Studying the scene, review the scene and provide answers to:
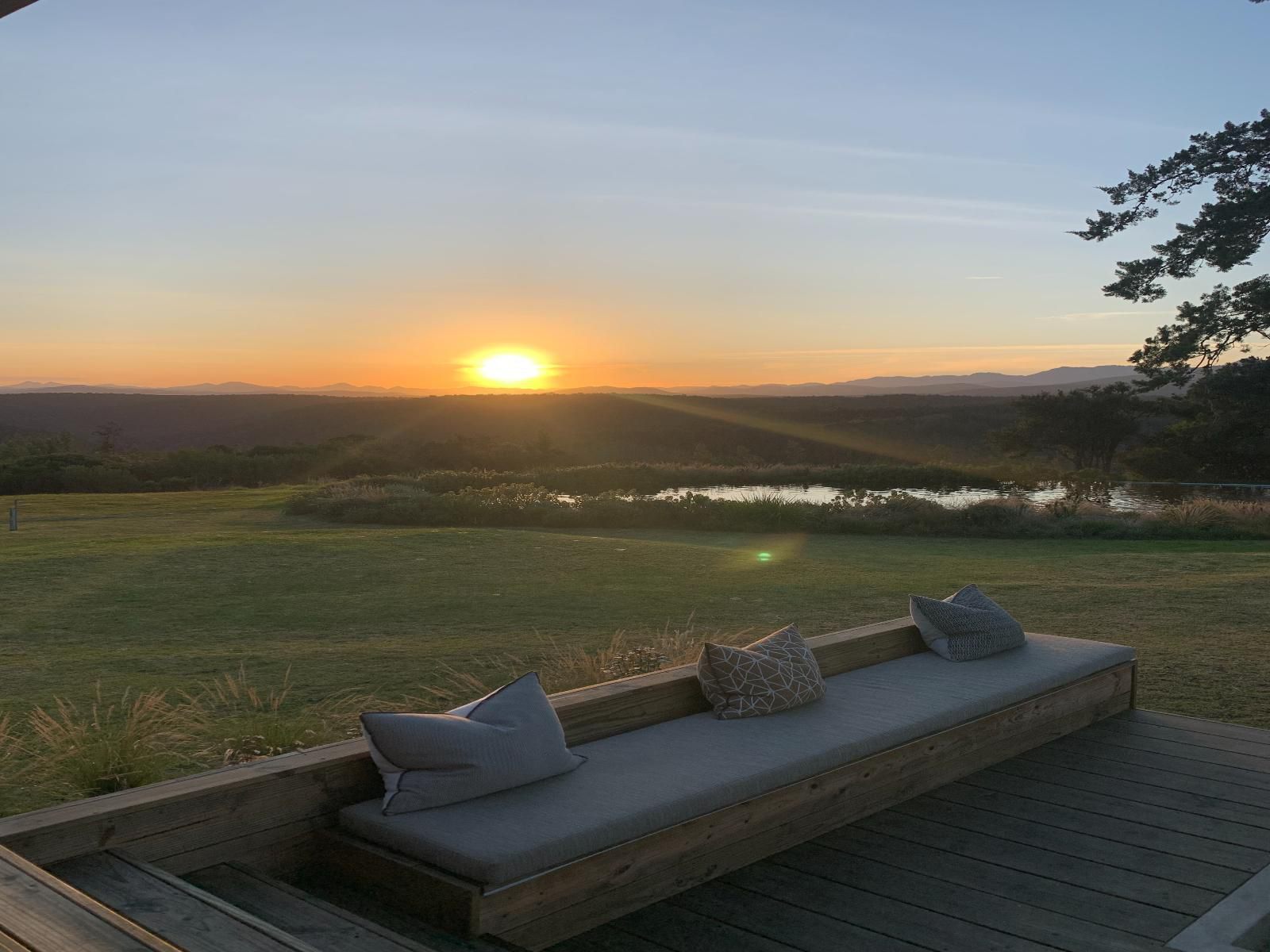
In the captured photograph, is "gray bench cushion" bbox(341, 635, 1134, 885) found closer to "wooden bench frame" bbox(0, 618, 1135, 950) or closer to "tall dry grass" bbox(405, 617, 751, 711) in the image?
"wooden bench frame" bbox(0, 618, 1135, 950)

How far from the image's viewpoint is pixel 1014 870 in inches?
138

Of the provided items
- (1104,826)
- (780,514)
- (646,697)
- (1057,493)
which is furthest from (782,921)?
(1057,493)

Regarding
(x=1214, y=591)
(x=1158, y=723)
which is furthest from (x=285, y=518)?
(x=1158, y=723)

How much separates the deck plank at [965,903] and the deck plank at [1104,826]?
0.73 meters

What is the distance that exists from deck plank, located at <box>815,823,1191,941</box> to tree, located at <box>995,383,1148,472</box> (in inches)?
992

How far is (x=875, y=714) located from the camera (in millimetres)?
4215

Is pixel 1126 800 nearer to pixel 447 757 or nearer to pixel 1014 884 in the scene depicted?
pixel 1014 884

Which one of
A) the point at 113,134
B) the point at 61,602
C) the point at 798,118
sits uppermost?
the point at 798,118

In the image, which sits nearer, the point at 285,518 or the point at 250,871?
the point at 250,871

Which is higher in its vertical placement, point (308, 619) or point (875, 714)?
point (875, 714)

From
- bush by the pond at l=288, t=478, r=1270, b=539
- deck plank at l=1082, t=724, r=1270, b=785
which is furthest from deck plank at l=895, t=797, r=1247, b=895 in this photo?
bush by the pond at l=288, t=478, r=1270, b=539

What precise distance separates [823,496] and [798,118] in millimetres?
10520

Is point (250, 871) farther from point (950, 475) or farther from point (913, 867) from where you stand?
point (950, 475)

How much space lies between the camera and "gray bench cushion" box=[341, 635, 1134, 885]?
2902 millimetres
